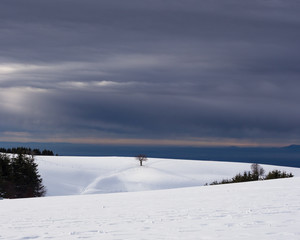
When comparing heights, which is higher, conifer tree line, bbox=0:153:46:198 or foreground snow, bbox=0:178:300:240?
conifer tree line, bbox=0:153:46:198

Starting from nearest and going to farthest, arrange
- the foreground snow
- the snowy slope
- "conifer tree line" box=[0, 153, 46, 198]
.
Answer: the foreground snow, "conifer tree line" box=[0, 153, 46, 198], the snowy slope

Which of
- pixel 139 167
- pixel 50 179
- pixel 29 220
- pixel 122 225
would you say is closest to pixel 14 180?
pixel 50 179

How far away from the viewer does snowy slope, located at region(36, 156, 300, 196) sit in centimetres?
7106

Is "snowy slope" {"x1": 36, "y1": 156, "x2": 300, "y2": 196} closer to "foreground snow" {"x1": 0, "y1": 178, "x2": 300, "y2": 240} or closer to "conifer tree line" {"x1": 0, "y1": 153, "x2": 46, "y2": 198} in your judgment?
"conifer tree line" {"x1": 0, "y1": 153, "x2": 46, "y2": 198}

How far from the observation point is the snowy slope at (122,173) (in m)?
71.1

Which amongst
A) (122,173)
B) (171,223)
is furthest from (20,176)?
(171,223)

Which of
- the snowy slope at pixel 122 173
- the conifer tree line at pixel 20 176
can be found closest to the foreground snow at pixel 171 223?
the conifer tree line at pixel 20 176

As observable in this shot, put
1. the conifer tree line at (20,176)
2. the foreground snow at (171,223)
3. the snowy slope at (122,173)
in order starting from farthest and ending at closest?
the snowy slope at (122,173), the conifer tree line at (20,176), the foreground snow at (171,223)

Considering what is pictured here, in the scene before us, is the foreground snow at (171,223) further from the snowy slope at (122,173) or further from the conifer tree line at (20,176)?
Result: the snowy slope at (122,173)

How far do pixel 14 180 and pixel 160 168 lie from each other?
121 ft

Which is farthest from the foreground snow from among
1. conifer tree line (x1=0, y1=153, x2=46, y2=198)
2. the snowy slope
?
the snowy slope

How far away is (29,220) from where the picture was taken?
1515 centimetres

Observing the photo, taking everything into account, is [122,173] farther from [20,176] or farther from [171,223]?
[171,223]

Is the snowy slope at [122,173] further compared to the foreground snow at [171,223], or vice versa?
the snowy slope at [122,173]
